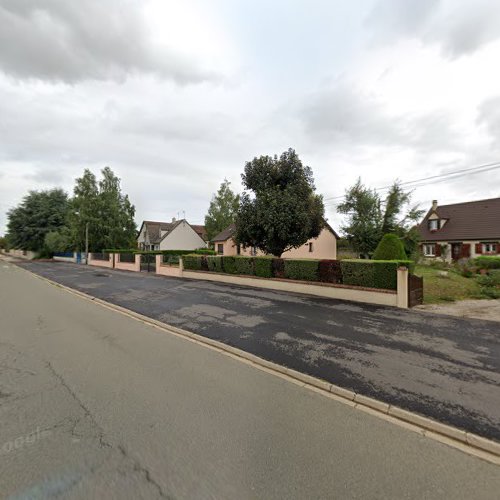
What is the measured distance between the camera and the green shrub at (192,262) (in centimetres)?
2005

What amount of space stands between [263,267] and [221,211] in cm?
3222

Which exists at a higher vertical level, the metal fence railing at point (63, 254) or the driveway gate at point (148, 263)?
the metal fence railing at point (63, 254)

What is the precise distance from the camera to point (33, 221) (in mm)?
49281

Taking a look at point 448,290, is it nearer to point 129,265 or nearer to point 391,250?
point 391,250

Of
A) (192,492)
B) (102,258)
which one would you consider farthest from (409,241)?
(102,258)

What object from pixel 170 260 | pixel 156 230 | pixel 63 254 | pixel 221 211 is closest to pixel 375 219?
pixel 170 260

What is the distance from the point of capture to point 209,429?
314 centimetres

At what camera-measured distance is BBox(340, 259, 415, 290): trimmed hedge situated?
10.8 m

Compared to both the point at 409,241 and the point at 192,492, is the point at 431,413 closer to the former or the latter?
the point at 192,492

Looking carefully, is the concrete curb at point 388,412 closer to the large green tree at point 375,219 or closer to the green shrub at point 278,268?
the green shrub at point 278,268

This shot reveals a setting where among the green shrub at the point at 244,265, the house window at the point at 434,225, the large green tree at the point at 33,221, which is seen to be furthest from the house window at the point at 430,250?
the large green tree at the point at 33,221

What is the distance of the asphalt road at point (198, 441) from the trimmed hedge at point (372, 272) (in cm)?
795

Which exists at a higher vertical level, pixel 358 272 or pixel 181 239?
pixel 181 239

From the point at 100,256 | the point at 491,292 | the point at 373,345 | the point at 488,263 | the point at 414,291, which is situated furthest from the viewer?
the point at 100,256
